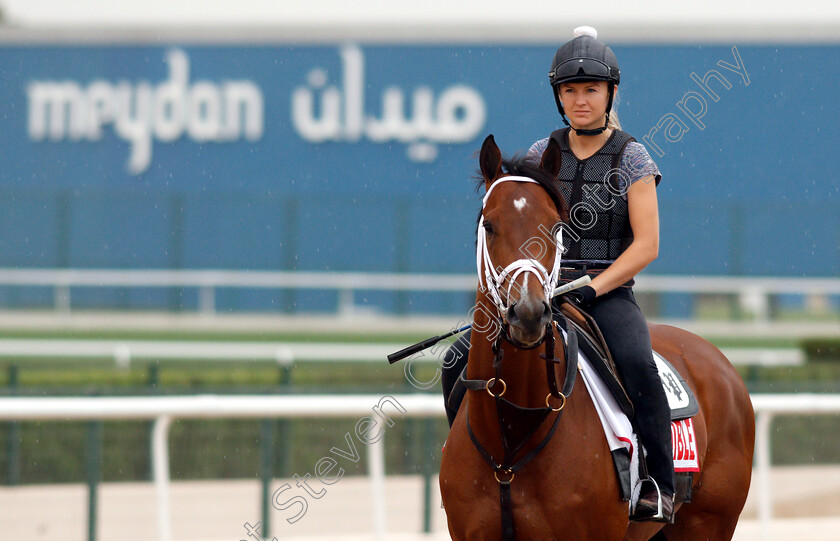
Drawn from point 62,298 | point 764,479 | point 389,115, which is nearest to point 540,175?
point 764,479

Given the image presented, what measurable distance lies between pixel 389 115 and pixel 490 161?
1962 centimetres

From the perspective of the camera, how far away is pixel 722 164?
22016 millimetres

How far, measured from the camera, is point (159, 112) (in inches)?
926

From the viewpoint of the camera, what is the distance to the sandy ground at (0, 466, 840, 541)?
6.71 m

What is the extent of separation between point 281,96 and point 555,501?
20770 mm

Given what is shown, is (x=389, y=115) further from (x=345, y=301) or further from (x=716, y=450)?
(x=716, y=450)

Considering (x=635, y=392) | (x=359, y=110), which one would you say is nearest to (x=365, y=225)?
(x=359, y=110)

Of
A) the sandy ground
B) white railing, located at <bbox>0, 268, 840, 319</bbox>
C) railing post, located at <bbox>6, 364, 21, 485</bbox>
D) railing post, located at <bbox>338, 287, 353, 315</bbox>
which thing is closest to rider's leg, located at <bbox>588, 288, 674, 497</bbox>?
the sandy ground

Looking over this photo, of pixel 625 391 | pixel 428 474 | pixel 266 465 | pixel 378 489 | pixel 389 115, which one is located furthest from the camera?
pixel 389 115

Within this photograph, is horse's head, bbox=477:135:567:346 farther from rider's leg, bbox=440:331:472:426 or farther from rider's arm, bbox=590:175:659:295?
rider's leg, bbox=440:331:472:426

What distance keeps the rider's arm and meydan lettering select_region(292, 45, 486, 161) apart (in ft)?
62.1

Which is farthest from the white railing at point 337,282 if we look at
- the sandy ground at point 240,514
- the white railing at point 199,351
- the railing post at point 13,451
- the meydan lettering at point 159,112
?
the railing post at point 13,451

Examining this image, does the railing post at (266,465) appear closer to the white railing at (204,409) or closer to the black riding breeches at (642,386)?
the white railing at (204,409)

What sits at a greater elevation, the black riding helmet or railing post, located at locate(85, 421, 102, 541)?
the black riding helmet
